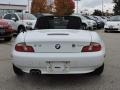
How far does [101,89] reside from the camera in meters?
5.78

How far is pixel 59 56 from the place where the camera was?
5.76 m

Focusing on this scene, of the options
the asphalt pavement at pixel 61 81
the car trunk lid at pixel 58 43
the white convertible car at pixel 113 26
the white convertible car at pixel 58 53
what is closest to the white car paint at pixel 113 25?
the white convertible car at pixel 113 26

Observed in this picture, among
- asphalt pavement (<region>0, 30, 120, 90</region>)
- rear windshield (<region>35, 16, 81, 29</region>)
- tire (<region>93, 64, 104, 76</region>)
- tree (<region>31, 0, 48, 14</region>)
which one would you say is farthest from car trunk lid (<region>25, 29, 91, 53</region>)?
tree (<region>31, 0, 48, 14</region>)

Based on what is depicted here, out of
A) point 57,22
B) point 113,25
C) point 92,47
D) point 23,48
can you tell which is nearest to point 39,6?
point 113,25

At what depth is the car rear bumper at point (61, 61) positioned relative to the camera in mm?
5742

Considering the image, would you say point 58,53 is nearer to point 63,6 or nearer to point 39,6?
point 39,6

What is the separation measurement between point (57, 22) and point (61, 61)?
85.9 inches

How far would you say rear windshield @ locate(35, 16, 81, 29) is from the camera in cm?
752

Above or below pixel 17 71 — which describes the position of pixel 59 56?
above

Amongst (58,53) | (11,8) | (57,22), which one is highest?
(11,8)

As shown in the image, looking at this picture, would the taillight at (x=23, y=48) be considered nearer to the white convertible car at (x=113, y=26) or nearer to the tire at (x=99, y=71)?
the tire at (x=99, y=71)

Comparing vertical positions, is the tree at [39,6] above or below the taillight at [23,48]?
above

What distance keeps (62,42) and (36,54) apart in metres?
0.51

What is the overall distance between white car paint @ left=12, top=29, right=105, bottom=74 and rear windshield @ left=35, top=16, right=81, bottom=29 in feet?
4.89
